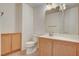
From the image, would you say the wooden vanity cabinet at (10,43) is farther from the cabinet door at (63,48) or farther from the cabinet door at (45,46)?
the cabinet door at (63,48)

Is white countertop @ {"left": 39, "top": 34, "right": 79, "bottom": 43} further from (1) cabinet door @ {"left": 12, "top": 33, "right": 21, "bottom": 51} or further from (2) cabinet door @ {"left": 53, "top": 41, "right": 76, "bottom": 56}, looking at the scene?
(1) cabinet door @ {"left": 12, "top": 33, "right": 21, "bottom": 51}

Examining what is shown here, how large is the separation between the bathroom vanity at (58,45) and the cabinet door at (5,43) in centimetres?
51

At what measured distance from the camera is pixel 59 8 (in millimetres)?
2104

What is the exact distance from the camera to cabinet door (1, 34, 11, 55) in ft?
6.87

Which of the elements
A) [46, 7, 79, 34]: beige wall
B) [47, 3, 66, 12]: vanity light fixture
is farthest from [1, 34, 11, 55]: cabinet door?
[47, 3, 66, 12]: vanity light fixture

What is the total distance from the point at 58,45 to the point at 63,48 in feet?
0.31

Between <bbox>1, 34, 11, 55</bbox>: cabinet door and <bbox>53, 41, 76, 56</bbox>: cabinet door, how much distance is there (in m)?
0.76

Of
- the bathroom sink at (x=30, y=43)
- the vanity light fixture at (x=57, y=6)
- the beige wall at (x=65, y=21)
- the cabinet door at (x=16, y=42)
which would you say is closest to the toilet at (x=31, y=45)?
the bathroom sink at (x=30, y=43)

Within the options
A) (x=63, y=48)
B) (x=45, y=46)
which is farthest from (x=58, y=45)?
(x=45, y=46)

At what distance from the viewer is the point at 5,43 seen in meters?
2.15

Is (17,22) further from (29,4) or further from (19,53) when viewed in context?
(19,53)

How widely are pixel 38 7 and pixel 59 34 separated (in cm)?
56

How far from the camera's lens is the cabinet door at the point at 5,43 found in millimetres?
2094

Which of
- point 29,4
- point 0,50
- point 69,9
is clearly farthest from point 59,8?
point 0,50
